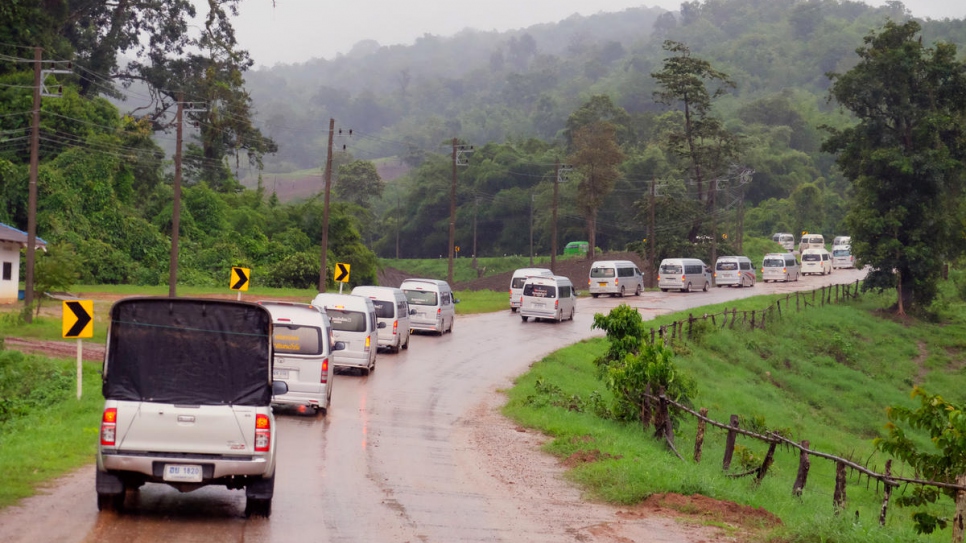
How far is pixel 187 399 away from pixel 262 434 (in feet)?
2.84

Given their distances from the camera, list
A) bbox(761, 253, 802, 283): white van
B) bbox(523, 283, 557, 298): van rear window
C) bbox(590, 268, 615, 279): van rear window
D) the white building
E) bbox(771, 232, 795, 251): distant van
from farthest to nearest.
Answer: bbox(771, 232, 795, 251): distant van
bbox(761, 253, 802, 283): white van
bbox(590, 268, 615, 279): van rear window
the white building
bbox(523, 283, 557, 298): van rear window

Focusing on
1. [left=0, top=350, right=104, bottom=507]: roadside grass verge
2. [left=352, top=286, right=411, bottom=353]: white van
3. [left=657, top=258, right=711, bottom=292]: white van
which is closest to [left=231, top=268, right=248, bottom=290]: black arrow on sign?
[left=352, top=286, right=411, bottom=353]: white van

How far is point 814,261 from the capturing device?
77.8m

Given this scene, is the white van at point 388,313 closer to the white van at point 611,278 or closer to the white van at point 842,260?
the white van at point 611,278

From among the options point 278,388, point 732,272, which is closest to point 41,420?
point 278,388

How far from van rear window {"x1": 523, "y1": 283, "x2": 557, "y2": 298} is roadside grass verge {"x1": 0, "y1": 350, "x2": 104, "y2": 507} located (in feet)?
70.0

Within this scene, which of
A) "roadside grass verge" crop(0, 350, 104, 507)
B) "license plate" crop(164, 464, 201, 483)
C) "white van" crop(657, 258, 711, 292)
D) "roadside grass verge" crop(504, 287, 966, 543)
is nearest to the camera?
"license plate" crop(164, 464, 201, 483)

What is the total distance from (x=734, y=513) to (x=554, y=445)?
18.3 feet

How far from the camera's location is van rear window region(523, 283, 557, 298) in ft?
144

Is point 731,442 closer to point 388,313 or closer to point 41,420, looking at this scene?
point 41,420

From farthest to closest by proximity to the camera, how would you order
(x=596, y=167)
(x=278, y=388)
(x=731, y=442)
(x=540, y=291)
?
(x=596, y=167) → (x=540, y=291) → (x=731, y=442) → (x=278, y=388)

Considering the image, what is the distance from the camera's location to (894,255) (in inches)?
2055

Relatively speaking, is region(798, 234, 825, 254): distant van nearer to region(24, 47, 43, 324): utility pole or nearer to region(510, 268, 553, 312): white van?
region(510, 268, 553, 312): white van

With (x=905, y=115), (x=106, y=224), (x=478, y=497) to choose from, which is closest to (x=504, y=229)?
(x=106, y=224)
